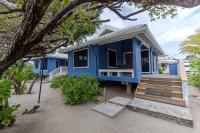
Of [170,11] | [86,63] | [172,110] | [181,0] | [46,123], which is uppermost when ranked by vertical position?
[170,11]

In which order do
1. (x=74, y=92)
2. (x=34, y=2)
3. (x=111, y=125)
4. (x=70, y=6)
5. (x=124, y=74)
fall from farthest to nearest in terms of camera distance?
(x=124, y=74) → (x=74, y=92) → (x=111, y=125) → (x=70, y=6) → (x=34, y=2)

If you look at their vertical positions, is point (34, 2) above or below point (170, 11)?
below

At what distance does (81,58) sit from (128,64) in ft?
13.9

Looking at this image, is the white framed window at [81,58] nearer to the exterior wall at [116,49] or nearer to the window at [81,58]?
the window at [81,58]

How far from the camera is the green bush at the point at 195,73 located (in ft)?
39.4

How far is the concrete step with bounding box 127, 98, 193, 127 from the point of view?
206 inches

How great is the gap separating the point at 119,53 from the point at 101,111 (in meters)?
7.15

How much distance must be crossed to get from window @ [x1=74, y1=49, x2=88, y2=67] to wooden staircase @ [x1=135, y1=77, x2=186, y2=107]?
5324 mm

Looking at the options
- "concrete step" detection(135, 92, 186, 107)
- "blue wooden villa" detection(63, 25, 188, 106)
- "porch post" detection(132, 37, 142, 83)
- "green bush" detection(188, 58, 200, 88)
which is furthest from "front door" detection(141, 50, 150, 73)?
"concrete step" detection(135, 92, 186, 107)

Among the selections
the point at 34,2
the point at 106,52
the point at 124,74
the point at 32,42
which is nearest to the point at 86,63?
the point at 106,52

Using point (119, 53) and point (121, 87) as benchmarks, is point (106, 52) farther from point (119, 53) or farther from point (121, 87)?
point (121, 87)

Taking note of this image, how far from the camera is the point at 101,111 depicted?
6.57m

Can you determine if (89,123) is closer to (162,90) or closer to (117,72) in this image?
(162,90)

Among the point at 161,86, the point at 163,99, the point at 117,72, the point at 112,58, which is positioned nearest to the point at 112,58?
the point at 112,58
